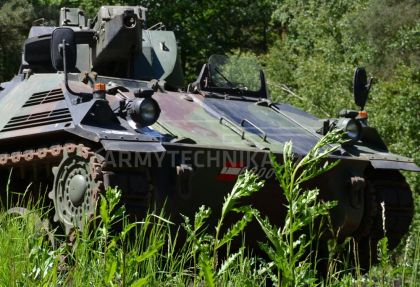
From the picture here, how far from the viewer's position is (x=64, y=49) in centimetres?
805

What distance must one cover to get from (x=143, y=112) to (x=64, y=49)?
849mm

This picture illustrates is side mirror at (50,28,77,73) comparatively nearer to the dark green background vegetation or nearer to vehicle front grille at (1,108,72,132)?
vehicle front grille at (1,108,72,132)

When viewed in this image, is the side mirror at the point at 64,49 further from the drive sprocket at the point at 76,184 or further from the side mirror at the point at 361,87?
the side mirror at the point at 361,87

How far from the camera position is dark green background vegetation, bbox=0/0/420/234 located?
67.6ft

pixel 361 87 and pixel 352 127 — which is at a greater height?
pixel 361 87

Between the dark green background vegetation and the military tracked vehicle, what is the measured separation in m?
8.40

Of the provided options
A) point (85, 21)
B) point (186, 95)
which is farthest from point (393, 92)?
point (186, 95)

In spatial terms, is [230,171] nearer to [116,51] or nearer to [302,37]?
[116,51]

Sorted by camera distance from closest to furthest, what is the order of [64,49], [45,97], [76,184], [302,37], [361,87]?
[76,184], [64,49], [45,97], [361,87], [302,37]

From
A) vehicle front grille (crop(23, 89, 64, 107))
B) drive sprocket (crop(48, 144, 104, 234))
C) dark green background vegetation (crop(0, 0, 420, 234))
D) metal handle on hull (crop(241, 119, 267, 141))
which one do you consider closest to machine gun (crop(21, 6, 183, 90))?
vehicle front grille (crop(23, 89, 64, 107))

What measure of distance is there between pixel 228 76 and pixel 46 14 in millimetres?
19990

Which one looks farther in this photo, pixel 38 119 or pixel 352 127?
pixel 352 127

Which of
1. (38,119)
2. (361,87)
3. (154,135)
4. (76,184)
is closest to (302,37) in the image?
(361,87)

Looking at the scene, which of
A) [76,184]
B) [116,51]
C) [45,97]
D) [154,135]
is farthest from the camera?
[116,51]
